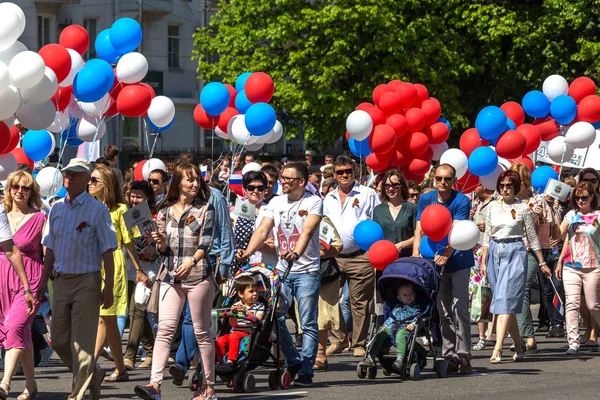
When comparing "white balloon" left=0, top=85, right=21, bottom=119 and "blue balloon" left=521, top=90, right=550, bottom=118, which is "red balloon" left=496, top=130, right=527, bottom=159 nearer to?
"blue balloon" left=521, top=90, right=550, bottom=118

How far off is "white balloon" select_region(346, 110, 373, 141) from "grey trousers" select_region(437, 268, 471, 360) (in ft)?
11.5

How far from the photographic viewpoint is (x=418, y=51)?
4094 centimetres

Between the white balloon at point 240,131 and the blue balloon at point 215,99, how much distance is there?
297 mm

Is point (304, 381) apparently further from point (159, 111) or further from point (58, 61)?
point (159, 111)

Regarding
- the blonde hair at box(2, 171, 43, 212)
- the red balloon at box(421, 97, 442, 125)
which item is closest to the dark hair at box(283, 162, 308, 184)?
the blonde hair at box(2, 171, 43, 212)

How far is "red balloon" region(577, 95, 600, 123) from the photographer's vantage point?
55.2 feet

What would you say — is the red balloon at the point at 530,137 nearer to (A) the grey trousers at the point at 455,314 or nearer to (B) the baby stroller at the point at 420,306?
(A) the grey trousers at the point at 455,314

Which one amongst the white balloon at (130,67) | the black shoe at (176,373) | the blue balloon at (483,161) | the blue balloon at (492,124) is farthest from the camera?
the blue balloon at (492,124)

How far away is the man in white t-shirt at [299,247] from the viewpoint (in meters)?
11.4

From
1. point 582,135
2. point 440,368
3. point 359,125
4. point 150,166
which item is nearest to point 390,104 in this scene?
point 359,125

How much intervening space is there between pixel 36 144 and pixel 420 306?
4.80 meters

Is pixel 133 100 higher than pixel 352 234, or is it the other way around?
pixel 133 100

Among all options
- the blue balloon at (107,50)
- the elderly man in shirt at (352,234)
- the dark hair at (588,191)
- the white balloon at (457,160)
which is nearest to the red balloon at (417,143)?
the white balloon at (457,160)

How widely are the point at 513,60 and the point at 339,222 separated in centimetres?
2763
